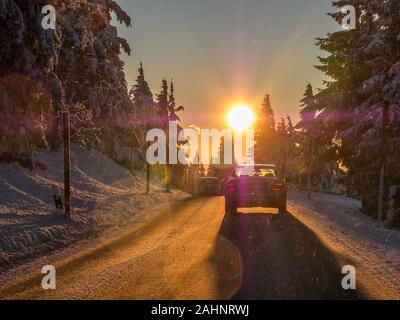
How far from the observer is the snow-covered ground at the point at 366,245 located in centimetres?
666

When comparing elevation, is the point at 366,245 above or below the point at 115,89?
below

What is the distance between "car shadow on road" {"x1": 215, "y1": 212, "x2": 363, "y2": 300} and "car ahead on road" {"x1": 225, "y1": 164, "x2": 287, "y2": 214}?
2360 mm

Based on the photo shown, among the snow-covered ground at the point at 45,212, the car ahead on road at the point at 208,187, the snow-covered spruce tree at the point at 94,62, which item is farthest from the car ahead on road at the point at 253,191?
the car ahead on road at the point at 208,187

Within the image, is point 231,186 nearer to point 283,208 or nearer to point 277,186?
point 277,186

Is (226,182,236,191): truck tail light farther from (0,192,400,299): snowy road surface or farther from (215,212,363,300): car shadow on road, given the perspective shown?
(0,192,400,299): snowy road surface

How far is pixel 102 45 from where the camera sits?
27062 millimetres

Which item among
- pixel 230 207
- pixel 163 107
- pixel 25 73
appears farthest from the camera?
pixel 163 107

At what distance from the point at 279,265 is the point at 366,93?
595 inches

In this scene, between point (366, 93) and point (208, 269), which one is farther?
point (366, 93)

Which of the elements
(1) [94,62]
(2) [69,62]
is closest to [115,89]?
(1) [94,62]

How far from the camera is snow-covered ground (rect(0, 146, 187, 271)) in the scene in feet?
30.5

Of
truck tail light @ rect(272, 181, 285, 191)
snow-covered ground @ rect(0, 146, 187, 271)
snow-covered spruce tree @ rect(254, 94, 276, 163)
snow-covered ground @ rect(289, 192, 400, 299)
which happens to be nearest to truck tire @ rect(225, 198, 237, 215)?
truck tail light @ rect(272, 181, 285, 191)

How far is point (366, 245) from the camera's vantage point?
34.0ft
